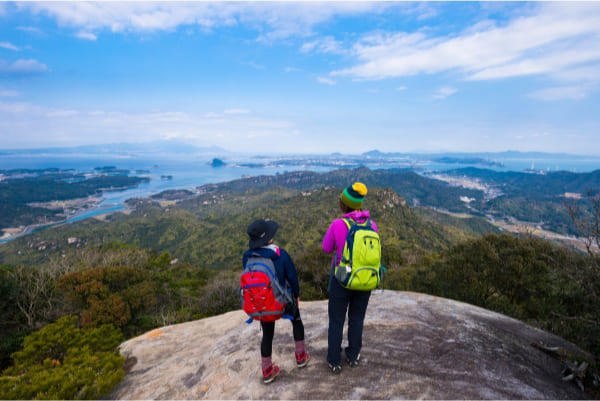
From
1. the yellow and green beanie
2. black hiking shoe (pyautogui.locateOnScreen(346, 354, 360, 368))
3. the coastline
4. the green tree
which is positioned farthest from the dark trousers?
the coastline

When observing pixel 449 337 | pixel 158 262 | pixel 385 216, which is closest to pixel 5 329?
pixel 449 337

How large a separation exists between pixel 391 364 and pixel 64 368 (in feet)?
24.5

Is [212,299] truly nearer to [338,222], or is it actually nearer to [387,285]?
[387,285]

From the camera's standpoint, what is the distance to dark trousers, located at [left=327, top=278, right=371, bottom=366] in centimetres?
369

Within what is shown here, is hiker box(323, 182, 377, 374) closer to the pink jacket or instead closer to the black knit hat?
the pink jacket

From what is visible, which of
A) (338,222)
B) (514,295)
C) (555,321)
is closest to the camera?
(338,222)

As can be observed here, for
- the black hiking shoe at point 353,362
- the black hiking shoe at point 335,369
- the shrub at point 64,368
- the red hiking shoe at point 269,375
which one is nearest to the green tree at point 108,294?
the shrub at point 64,368

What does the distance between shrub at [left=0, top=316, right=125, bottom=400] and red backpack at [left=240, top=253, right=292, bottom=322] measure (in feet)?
15.6

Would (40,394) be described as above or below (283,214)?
above

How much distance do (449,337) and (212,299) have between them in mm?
21177

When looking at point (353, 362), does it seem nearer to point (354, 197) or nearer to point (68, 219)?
point (354, 197)

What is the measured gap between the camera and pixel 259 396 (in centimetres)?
388

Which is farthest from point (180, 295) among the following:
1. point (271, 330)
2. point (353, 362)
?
point (353, 362)

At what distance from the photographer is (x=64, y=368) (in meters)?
5.87
